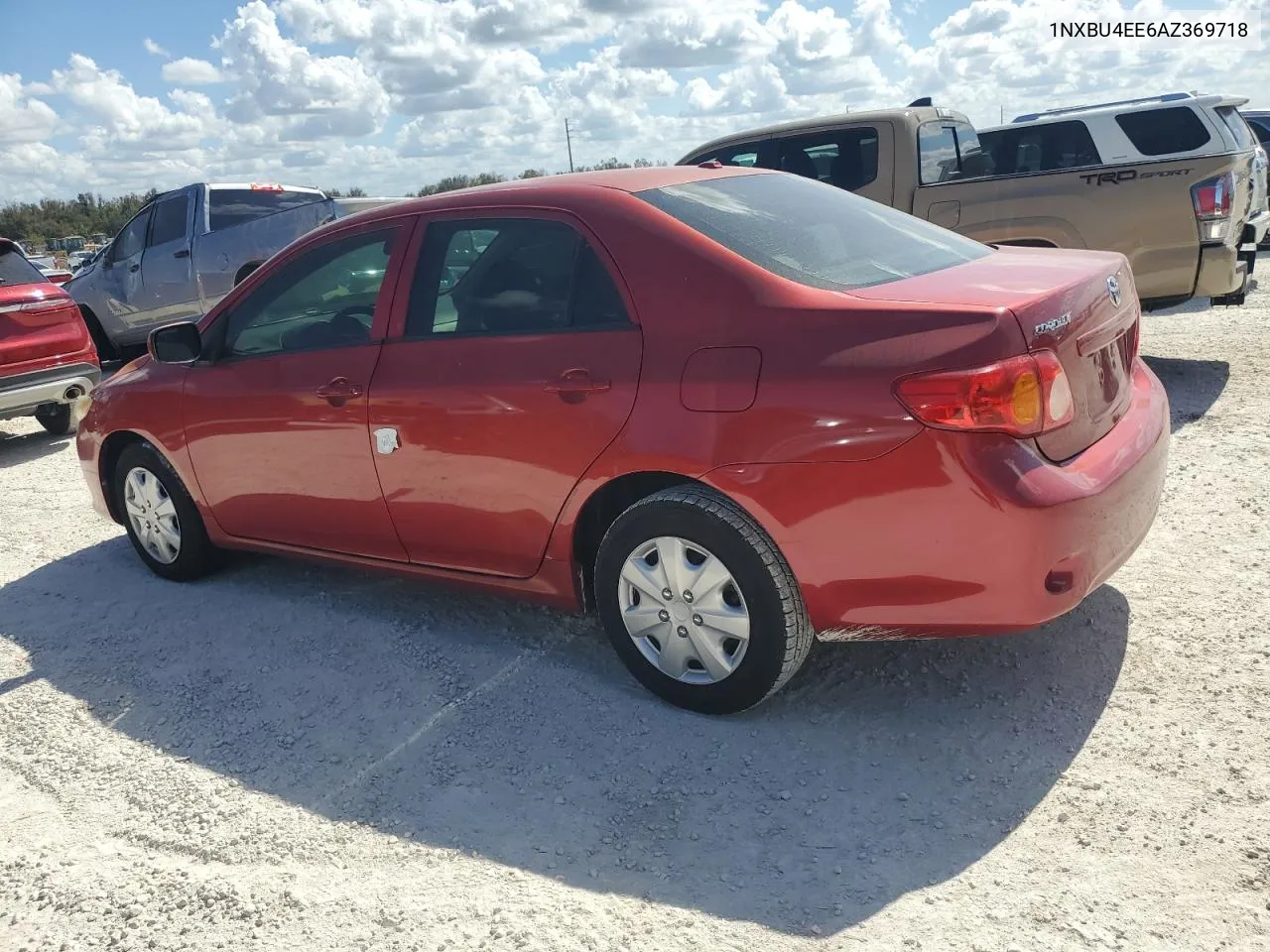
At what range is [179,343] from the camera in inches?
183

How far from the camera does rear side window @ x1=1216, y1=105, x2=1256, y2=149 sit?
7.94 meters

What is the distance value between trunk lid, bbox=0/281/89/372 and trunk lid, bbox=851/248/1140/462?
736cm

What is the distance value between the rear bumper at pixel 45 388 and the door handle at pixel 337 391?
5.17 meters

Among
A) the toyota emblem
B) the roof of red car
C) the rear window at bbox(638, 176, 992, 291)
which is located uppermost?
the roof of red car

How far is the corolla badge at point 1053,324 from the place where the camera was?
114 inches

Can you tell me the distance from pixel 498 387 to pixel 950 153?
6301 mm

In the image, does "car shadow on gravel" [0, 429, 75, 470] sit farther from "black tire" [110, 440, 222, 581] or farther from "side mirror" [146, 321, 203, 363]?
"side mirror" [146, 321, 203, 363]

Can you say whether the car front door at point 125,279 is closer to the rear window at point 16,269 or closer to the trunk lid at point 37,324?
the rear window at point 16,269

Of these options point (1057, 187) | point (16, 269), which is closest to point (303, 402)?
point (1057, 187)

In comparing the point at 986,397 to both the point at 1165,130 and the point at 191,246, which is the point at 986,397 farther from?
the point at 191,246

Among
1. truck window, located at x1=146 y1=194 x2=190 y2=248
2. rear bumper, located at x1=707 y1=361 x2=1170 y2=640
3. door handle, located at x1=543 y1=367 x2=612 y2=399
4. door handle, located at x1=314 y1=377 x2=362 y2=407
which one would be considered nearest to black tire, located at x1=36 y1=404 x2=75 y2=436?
truck window, located at x1=146 y1=194 x2=190 y2=248

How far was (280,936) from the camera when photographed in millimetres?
2635

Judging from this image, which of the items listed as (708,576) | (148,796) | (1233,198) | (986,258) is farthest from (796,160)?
(148,796)

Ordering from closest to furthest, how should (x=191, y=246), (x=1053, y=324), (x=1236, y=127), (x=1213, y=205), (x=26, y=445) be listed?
(x=1053, y=324) < (x=1213, y=205) < (x=1236, y=127) < (x=26, y=445) < (x=191, y=246)
